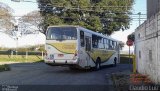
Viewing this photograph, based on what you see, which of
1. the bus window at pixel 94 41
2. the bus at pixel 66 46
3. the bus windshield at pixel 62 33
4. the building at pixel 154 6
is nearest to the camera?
the building at pixel 154 6

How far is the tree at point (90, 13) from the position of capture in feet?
168

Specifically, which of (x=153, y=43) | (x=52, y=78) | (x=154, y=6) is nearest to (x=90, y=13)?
(x=52, y=78)

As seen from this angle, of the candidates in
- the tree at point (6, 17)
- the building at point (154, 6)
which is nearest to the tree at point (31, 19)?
the tree at point (6, 17)

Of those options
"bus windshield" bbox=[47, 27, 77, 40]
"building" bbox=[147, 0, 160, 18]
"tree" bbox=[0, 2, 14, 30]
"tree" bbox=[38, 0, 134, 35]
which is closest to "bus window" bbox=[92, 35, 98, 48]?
"bus windshield" bbox=[47, 27, 77, 40]

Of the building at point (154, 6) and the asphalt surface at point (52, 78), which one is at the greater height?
the building at point (154, 6)

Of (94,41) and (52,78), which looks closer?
(52,78)

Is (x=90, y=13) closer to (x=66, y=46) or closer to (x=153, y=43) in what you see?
(x=66, y=46)

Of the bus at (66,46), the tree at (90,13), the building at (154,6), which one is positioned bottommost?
the bus at (66,46)

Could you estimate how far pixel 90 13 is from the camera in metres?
52.3

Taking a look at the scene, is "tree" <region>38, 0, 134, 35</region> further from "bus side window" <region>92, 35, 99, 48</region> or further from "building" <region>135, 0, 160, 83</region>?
"building" <region>135, 0, 160, 83</region>

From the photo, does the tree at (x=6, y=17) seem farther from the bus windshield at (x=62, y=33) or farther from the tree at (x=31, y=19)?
the bus windshield at (x=62, y=33)

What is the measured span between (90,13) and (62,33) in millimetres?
27766

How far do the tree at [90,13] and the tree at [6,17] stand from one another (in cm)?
1157

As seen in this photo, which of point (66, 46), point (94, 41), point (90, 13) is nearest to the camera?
point (66, 46)
